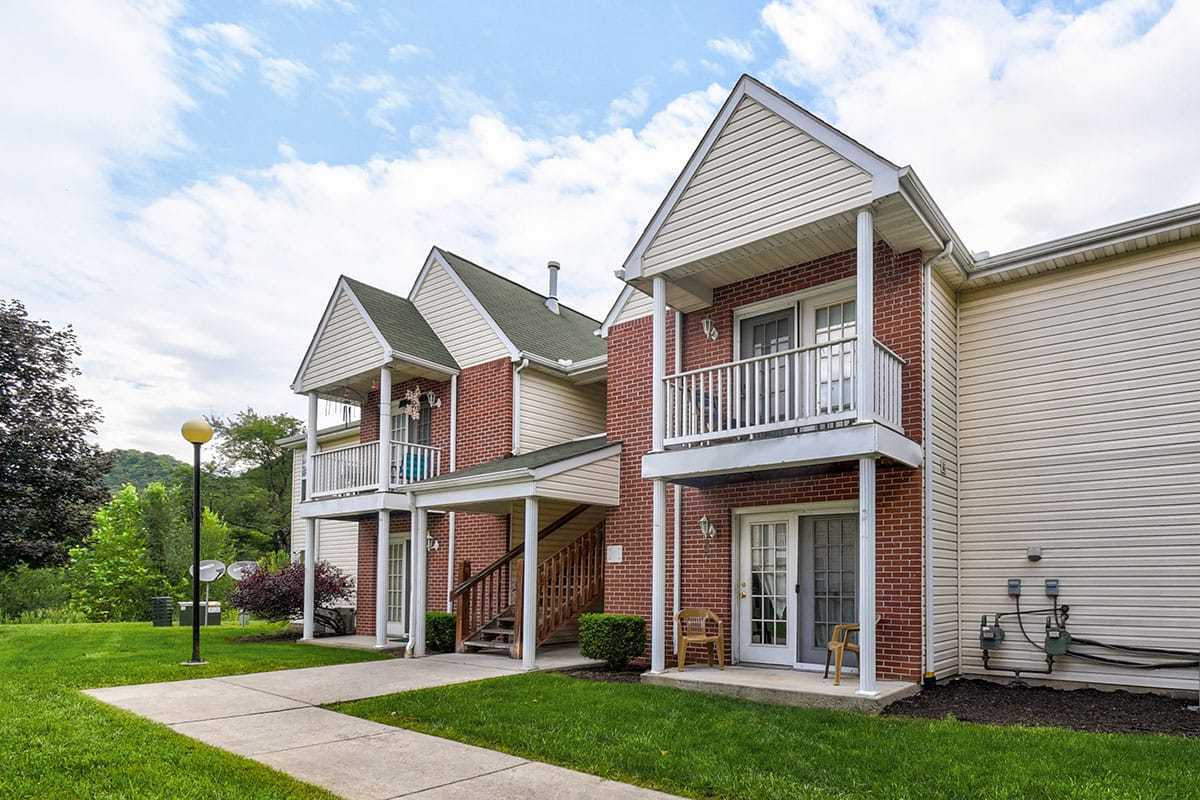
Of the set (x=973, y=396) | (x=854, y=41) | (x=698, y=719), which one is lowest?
(x=698, y=719)

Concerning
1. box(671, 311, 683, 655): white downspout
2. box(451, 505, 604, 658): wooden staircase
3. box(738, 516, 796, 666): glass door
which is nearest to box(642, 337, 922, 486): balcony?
box(671, 311, 683, 655): white downspout

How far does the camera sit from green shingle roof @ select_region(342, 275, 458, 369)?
14.9 m

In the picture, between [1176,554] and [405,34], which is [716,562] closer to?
[1176,554]

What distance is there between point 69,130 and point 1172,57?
15741 mm

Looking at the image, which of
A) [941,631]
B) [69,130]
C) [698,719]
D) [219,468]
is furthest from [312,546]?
[219,468]

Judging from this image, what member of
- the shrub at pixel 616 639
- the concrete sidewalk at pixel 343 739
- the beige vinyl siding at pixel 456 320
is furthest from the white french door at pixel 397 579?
the shrub at pixel 616 639

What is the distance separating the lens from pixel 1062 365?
31.1 ft

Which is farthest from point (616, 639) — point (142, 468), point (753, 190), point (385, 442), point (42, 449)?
point (142, 468)

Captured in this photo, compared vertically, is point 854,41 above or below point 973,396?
above

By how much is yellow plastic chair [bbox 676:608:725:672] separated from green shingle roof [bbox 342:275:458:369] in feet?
23.1

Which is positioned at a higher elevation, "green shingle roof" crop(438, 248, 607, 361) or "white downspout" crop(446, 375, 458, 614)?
"green shingle roof" crop(438, 248, 607, 361)

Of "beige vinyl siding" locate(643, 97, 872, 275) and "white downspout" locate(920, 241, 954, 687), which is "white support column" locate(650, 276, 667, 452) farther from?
"white downspout" locate(920, 241, 954, 687)

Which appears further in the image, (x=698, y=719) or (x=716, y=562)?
(x=716, y=562)

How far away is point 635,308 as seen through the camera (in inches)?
502
